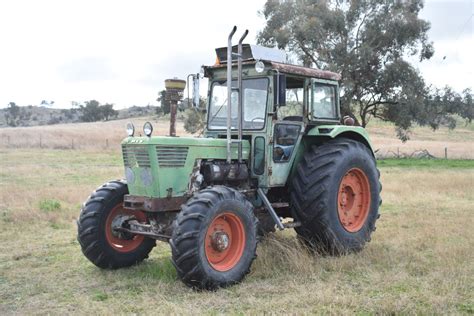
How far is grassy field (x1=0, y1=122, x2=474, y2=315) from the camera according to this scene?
5.25 m

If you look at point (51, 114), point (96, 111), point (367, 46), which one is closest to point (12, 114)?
point (51, 114)

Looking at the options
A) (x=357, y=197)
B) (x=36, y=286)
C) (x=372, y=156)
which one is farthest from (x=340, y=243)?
(x=36, y=286)

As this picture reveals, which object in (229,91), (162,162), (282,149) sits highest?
(229,91)

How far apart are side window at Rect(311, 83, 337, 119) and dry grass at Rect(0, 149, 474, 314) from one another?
71.8 inches

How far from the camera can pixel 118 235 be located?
6.81 meters

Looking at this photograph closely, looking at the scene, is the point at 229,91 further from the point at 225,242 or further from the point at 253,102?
the point at 225,242

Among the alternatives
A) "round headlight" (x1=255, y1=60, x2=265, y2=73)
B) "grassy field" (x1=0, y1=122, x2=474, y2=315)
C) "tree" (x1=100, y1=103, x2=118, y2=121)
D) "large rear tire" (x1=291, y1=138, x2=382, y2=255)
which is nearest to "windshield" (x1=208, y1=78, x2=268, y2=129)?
"round headlight" (x1=255, y1=60, x2=265, y2=73)

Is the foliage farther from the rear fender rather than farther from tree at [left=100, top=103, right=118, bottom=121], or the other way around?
the rear fender

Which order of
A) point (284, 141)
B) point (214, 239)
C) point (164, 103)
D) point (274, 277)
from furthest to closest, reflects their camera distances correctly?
1. point (164, 103)
2. point (284, 141)
3. point (274, 277)
4. point (214, 239)

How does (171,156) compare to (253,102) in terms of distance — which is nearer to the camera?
(171,156)

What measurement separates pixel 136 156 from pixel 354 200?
3225 mm

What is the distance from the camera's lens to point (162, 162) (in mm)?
6199

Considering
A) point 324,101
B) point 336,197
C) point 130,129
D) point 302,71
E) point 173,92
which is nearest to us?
point 130,129

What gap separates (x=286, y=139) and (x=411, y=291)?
8.38 feet
